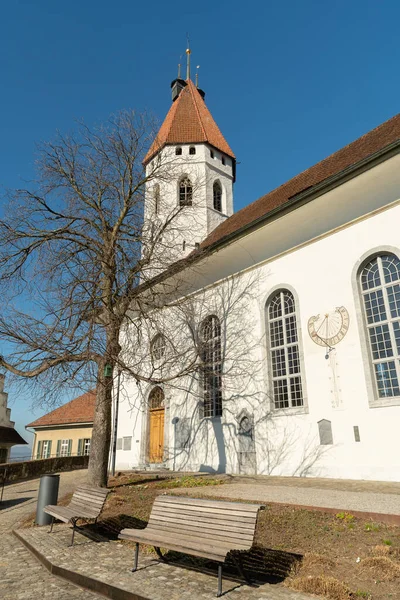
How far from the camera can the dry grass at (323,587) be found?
3992 millimetres

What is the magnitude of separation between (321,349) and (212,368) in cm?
523

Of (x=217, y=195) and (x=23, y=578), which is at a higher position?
(x=217, y=195)

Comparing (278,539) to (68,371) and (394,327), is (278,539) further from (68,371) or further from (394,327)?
(394,327)

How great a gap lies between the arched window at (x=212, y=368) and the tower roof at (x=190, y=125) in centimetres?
1117

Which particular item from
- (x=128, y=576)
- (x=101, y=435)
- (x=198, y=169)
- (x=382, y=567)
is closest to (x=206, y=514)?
(x=128, y=576)

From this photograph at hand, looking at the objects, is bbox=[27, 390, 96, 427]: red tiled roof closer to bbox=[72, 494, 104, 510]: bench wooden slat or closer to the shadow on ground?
the shadow on ground

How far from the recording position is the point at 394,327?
12078 millimetres

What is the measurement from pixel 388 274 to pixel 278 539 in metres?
9.03

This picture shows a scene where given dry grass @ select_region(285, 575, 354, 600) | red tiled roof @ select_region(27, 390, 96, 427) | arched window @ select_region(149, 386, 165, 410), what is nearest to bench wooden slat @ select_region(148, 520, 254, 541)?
dry grass @ select_region(285, 575, 354, 600)

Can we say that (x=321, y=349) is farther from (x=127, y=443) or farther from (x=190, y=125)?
(x=190, y=125)

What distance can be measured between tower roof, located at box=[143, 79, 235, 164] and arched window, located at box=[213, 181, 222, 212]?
2288mm

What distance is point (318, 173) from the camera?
17.6 m

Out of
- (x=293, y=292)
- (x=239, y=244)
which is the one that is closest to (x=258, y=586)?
(x=293, y=292)

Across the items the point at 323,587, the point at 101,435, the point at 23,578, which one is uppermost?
→ the point at 101,435
